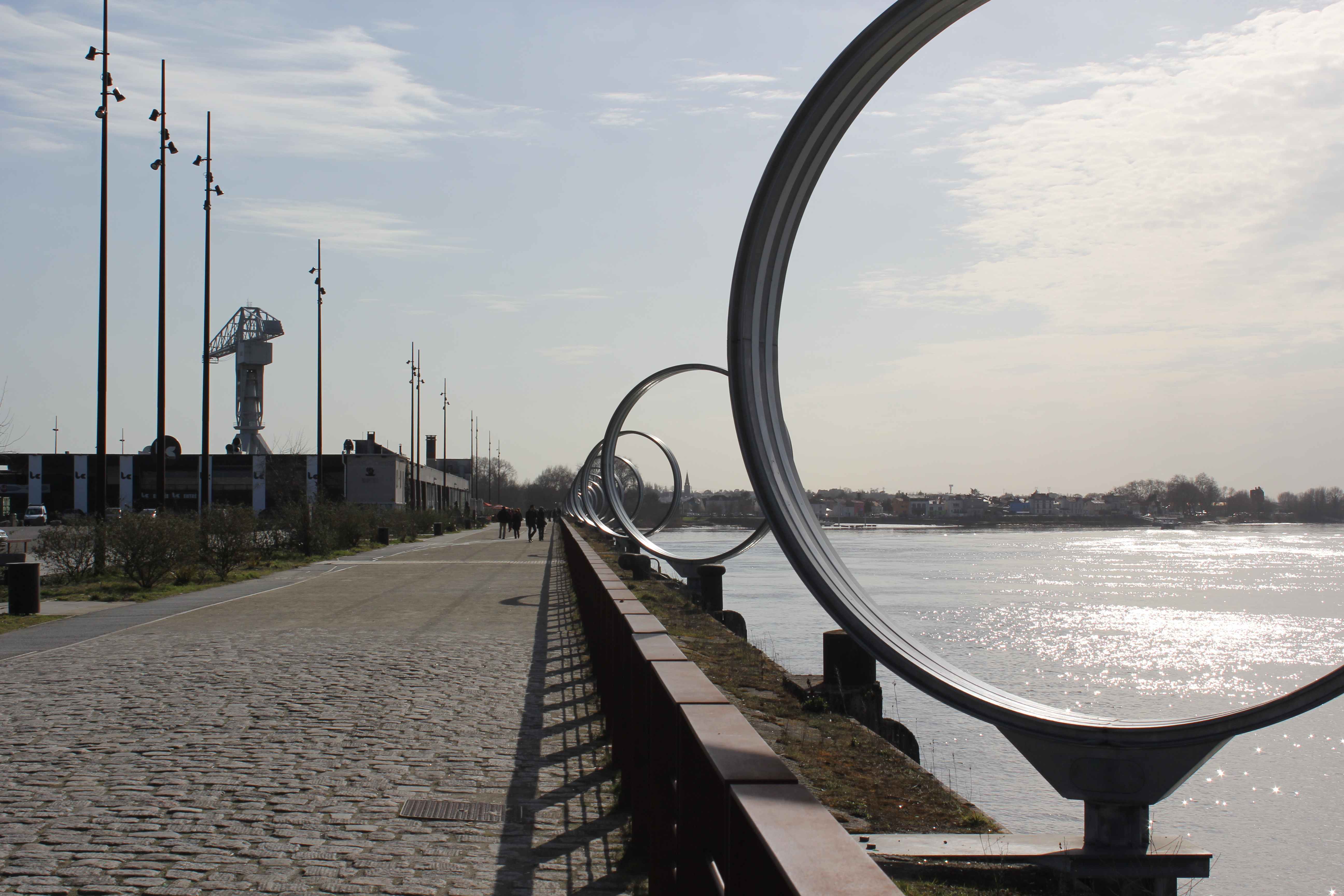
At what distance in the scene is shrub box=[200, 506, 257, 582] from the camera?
66.6ft

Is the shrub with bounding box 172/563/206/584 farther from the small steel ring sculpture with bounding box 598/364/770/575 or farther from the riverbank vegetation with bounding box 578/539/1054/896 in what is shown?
the riverbank vegetation with bounding box 578/539/1054/896

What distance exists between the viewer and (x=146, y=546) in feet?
56.9

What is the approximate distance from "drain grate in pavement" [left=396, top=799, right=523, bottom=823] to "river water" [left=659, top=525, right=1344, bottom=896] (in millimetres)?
2351

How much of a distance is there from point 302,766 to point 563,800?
146 cm

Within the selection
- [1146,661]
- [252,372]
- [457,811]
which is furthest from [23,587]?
[252,372]

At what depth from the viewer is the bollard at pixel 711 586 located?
15.7m

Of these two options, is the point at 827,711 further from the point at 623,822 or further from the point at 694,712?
the point at 694,712

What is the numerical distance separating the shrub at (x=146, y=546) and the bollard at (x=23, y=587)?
3683 millimetres

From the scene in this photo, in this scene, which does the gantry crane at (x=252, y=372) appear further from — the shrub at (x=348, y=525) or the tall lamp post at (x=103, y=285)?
the tall lamp post at (x=103, y=285)

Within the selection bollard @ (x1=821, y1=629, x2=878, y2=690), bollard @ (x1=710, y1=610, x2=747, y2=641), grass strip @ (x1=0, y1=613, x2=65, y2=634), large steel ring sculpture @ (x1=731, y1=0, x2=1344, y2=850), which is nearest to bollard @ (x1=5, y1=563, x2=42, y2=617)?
grass strip @ (x1=0, y1=613, x2=65, y2=634)

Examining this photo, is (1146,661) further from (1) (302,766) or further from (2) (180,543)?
(2) (180,543)

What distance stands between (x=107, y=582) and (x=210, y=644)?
8.87 m


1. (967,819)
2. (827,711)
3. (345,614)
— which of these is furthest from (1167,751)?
(345,614)

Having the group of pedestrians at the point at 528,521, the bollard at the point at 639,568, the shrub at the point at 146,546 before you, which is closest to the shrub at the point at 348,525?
the group of pedestrians at the point at 528,521
